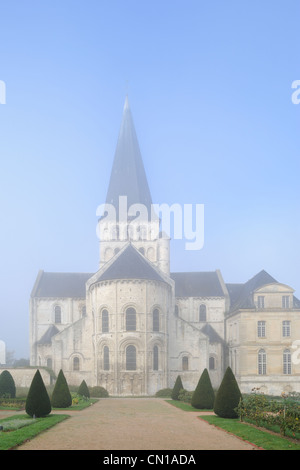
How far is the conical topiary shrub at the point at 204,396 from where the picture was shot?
26.8m

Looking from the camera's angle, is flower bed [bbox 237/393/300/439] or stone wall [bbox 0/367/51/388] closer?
flower bed [bbox 237/393/300/439]

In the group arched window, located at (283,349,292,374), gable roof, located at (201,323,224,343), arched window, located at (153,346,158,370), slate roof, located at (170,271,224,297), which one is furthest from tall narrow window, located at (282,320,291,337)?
arched window, located at (153,346,158,370)

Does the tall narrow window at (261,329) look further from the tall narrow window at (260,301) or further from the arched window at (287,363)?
the arched window at (287,363)

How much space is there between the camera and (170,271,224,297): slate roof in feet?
187

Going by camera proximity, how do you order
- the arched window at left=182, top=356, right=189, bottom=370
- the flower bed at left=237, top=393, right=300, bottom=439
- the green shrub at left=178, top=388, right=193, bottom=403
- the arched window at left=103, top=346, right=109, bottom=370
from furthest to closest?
the arched window at left=182, top=356, right=189, bottom=370 → the arched window at left=103, top=346, right=109, bottom=370 → the green shrub at left=178, top=388, right=193, bottom=403 → the flower bed at left=237, top=393, right=300, bottom=439

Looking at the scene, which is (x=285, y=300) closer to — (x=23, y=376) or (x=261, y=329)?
(x=261, y=329)

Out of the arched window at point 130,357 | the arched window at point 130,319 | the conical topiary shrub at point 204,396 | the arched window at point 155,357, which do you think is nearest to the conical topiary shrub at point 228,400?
the conical topiary shrub at point 204,396

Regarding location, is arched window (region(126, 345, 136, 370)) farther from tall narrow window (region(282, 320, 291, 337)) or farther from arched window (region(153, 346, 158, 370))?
tall narrow window (region(282, 320, 291, 337))

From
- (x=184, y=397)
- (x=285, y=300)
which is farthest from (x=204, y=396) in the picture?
(x=285, y=300)

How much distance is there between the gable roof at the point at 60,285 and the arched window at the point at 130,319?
15222 mm

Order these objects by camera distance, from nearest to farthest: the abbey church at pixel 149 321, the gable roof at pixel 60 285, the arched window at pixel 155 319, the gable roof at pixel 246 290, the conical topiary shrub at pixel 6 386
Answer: the conical topiary shrub at pixel 6 386, the abbey church at pixel 149 321, the arched window at pixel 155 319, the gable roof at pixel 246 290, the gable roof at pixel 60 285

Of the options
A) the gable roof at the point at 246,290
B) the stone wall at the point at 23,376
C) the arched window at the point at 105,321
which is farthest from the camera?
the gable roof at the point at 246,290

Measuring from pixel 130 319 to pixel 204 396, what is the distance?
16.9 m

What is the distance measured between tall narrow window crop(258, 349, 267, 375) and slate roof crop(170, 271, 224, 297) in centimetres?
1093
